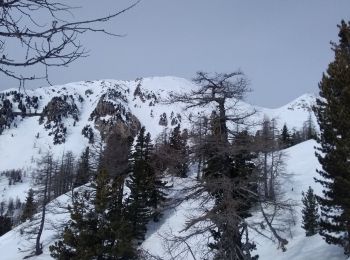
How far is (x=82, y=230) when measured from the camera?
2445cm

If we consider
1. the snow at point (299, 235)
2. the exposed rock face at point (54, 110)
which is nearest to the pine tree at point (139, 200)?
the snow at point (299, 235)

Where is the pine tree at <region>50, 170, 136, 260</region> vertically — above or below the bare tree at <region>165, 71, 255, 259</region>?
below

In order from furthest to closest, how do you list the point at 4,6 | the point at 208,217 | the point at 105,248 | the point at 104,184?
the point at 104,184 < the point at 105,248 < the point at 208,217 < the point at 4,6

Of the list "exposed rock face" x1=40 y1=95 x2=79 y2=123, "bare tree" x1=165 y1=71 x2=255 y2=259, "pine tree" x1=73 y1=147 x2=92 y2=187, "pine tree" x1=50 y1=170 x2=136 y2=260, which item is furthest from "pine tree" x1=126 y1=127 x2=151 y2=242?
"exposed rock face" x1=40 y1=95 x2=79 y2=123

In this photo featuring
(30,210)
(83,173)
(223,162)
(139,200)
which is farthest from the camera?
(83,173)

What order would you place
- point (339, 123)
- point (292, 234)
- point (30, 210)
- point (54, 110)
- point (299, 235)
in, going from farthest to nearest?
point (30, 210) → point (292, 234) → point (299, 235) → point (339, 123) → point (54, 110)

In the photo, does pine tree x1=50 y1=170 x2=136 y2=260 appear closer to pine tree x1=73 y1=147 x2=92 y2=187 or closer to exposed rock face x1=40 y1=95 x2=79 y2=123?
pine tree x1=73 y1=147 x2=92 y2=187

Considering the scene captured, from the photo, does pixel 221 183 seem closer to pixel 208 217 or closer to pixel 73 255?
pixel 208 217

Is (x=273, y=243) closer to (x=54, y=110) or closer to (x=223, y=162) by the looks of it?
(x=223, y=162)

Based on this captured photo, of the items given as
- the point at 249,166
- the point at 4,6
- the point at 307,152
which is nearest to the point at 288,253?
the point at 249,166

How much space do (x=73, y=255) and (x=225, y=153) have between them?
1549 cm

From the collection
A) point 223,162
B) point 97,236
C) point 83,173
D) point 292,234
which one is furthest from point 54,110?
point 83,173

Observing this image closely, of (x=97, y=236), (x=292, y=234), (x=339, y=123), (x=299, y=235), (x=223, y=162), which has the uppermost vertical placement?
(x=339, y=123)

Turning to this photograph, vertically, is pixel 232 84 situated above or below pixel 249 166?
above
